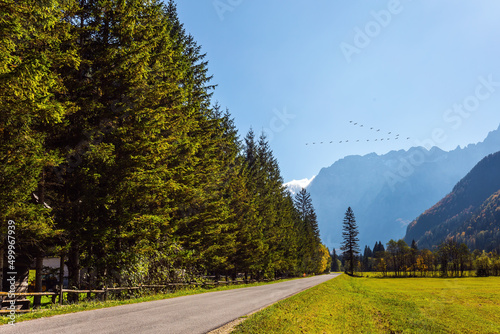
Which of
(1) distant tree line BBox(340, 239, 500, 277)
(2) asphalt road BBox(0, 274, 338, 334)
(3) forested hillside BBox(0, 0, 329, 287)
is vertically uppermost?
(3) forested hillside BBox(0, 0, 329, 287)

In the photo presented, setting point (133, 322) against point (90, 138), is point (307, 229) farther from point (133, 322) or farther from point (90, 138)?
point (133, 322)

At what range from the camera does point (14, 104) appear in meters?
9.64

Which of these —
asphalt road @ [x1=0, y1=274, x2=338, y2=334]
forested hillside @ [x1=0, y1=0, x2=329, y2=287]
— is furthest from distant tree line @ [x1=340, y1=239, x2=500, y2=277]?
asphalt road @ [x1=0, y1=274, x2=338, y2=334]

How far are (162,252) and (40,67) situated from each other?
43.2ft

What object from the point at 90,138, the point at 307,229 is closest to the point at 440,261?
the point at 307,229

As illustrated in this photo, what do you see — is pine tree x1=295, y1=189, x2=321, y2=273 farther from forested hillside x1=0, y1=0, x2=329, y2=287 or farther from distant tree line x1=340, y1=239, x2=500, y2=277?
forested hillside x1=0, y1=0, x2=329, y2=287

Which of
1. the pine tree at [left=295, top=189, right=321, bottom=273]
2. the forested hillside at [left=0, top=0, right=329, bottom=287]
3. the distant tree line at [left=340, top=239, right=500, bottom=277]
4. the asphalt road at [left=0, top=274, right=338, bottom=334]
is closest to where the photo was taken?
the asphalt road at [left=0, top=274, right=338, bottom=334]

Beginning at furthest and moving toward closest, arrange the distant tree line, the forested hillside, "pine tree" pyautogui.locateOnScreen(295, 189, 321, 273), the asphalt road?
the distant tree line
"pine tree" pyautogui.locateOnScreen(295, 189, 321, 273)
the forested hillside
the asphalt road

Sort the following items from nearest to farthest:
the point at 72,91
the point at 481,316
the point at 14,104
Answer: the point at 14,104 < the point at 72,91 < the point at 481,316

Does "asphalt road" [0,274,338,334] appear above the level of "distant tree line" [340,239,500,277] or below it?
above

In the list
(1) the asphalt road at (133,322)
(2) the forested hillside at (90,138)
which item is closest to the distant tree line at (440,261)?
(2) the forested hillside at (90,138)

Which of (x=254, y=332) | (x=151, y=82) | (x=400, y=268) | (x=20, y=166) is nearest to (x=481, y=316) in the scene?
(x=254, y=332)

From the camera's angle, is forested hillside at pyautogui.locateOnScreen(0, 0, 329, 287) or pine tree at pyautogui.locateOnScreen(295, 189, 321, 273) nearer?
forested hillside at pyautogui.locateOnScreen(0, 0, 329, 287)

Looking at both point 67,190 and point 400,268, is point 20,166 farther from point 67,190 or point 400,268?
point 400,268
